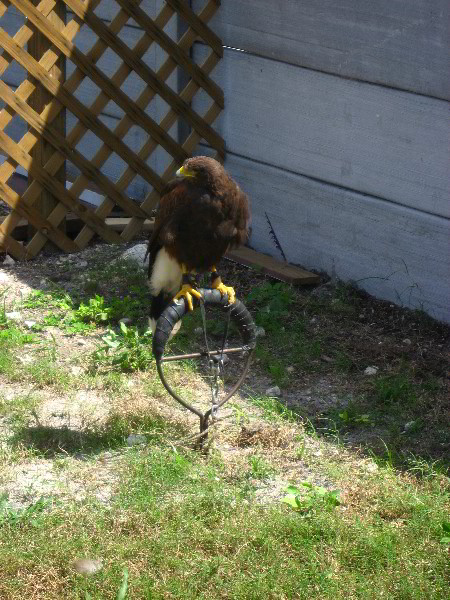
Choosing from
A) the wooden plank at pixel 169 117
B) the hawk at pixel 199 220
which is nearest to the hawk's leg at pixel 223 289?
the hawk at pixel 199 220

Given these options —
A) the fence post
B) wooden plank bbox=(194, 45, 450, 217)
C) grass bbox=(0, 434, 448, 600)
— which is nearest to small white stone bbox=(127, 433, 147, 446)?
grass bbox=(0, 434, 448, 600)

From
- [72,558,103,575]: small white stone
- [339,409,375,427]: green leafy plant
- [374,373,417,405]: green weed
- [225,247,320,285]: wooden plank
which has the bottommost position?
[225,247,320,285]: wooden plank

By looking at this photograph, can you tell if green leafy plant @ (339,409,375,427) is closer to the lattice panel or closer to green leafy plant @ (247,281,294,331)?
green leafy plant @ (247,281,294,331)

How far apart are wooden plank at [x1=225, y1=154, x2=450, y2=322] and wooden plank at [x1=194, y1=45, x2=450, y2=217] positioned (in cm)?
7

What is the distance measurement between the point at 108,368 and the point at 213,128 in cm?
226

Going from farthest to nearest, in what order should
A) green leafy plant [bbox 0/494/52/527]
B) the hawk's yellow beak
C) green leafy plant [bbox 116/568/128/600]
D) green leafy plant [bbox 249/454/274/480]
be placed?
the hawk's yellow beak, green leafy plant [bbox 249/454/274/480], green leafy plant [bbox 0/494/52/527], green leafy plant [bbox 116/568/128/600]

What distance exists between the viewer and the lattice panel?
5789 mm

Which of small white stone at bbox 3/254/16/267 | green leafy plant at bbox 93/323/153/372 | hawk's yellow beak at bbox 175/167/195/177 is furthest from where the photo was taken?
small white stone at bbox 3/254/16/267

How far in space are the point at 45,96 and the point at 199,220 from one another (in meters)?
2.08

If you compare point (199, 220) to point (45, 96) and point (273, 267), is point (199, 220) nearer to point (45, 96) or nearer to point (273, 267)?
point (273, 267)

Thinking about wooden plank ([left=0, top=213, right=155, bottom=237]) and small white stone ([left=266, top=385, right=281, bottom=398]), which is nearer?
small white stone ([left=266, top=385, right=281, bottom=398])

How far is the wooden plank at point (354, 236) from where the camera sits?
5.16 m

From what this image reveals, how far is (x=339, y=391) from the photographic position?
4574mm

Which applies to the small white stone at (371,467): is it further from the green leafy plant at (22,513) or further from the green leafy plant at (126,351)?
the green leafy plant at (126,351)
